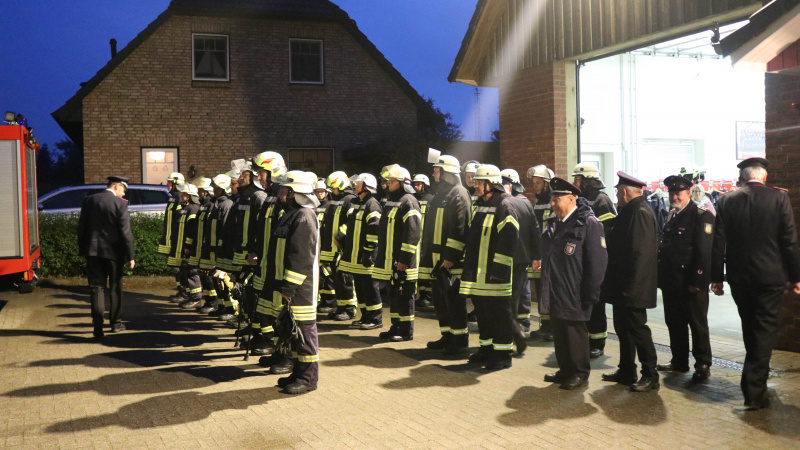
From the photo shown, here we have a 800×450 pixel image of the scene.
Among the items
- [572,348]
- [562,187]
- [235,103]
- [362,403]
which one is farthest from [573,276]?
[235,103]

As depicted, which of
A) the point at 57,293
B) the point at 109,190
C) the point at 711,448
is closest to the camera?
the point at 711,448

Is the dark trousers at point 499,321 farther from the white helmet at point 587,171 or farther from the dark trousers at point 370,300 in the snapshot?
the dark trousers at point 370,300

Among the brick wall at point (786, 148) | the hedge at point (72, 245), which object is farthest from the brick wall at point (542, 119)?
the hedge at point (72, 245)

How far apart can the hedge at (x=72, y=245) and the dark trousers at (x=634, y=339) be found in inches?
485

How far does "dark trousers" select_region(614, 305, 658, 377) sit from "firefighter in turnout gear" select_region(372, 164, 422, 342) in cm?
307

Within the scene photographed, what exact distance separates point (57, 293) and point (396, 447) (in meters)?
12.4

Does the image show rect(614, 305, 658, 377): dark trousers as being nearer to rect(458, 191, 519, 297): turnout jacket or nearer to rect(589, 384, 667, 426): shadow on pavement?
rect(589, 384, 667, 426): shadow on pavement

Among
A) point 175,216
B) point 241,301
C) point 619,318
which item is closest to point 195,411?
point 241,301

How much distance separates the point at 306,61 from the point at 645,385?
19119 millimetres

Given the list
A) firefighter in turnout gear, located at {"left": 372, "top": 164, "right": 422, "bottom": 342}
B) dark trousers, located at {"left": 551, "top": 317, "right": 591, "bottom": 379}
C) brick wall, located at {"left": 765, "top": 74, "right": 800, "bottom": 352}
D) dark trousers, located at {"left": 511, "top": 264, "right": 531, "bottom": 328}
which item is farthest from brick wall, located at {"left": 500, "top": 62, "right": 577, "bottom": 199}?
dark trousers, located at {"left": 551, "top": 317, "right": 591, "bottom": 379}

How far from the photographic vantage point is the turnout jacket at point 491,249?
8008mm

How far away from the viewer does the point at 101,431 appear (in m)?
6.04

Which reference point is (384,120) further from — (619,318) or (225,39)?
(619,318)

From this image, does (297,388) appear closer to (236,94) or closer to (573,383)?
(573,383)
